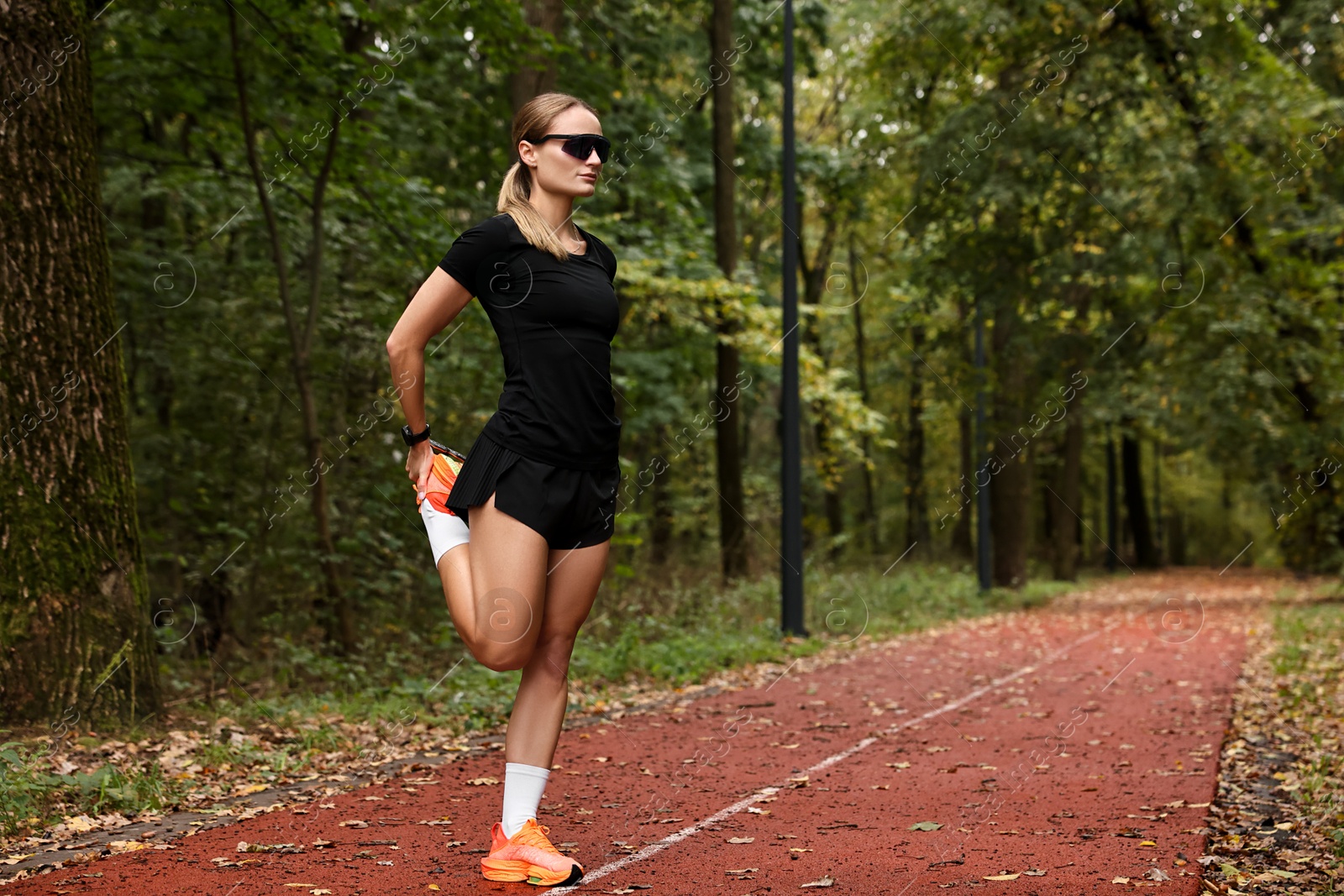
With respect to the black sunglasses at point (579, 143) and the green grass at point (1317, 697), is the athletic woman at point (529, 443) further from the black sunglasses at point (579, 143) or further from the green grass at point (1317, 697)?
the green grass at point (1317, 697)

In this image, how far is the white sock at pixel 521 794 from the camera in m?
3.94

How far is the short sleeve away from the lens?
3754mm

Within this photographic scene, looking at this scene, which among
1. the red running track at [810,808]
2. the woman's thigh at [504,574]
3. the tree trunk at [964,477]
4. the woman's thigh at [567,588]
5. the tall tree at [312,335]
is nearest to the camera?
the woman's thigh at [504,574]

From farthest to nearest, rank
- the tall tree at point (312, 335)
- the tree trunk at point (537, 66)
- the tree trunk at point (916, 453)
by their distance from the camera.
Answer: the tree trunk at point (916, 453) → the tree trunk at point (537, 66) → the tall tree at point (312, 335)

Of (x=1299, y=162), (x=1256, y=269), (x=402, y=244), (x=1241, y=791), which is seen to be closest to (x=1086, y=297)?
(x=1256, y=269)

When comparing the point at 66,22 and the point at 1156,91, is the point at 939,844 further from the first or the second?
the point at 1156,91

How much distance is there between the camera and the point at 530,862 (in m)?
3.88

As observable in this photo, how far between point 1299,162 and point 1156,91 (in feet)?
8.56

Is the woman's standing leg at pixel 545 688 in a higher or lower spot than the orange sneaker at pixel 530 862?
higher

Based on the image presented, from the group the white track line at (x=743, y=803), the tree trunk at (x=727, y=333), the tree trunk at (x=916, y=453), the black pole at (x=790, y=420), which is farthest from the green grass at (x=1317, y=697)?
the tree trunk at (x=916, y=453)

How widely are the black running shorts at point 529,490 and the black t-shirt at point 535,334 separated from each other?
4 centimetres

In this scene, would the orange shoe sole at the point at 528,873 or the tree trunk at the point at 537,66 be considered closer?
the orange shoe sole at the point at 528,873

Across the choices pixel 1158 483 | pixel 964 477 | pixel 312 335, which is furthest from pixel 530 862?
pixel 1158 483

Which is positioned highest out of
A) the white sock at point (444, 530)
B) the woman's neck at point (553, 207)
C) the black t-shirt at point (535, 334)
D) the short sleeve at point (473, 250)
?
the woman's neck at point (553, 207)
